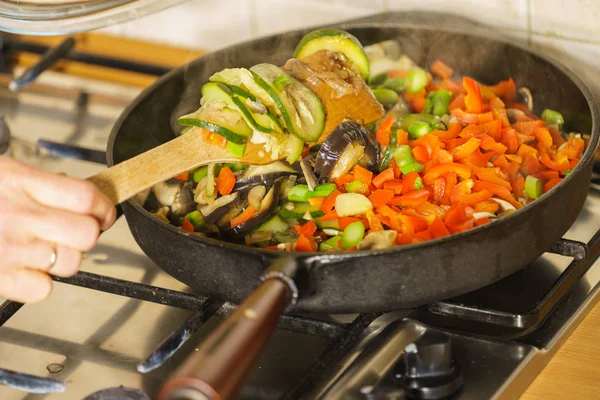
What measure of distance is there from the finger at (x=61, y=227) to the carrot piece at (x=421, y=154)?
0.55 metres

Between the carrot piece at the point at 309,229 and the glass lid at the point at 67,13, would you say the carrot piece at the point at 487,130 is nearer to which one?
the carrot piece at the point at 309,229

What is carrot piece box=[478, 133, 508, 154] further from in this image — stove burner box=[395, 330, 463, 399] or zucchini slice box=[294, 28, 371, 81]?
stove burner box=[395, 330, 463, 399]

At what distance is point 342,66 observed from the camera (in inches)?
53.4

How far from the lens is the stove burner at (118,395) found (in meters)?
0.99

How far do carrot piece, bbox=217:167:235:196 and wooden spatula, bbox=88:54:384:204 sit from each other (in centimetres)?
6

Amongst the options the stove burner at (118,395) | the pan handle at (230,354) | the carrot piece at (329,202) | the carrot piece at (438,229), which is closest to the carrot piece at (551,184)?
the carrot piece at (438,229)

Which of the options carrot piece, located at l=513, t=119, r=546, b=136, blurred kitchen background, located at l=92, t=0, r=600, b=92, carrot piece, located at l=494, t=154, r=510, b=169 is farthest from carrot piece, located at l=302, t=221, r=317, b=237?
blurred kitchen background, located at l=92, t=0, r=600, b=92

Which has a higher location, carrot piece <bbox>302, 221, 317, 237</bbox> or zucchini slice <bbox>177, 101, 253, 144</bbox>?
zucchini slice <bbox>177, 101, 253, 144</bbox>

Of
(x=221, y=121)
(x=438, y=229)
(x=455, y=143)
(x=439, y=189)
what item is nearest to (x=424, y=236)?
(x=438, y=229)

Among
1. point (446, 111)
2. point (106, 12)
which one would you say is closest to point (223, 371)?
point (106, 12)

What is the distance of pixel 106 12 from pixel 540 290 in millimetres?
722

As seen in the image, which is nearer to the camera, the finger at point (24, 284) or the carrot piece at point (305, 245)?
the finger at point (24, 284)

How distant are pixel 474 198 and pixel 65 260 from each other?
585 millimetres

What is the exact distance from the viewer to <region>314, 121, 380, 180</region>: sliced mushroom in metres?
1.26
